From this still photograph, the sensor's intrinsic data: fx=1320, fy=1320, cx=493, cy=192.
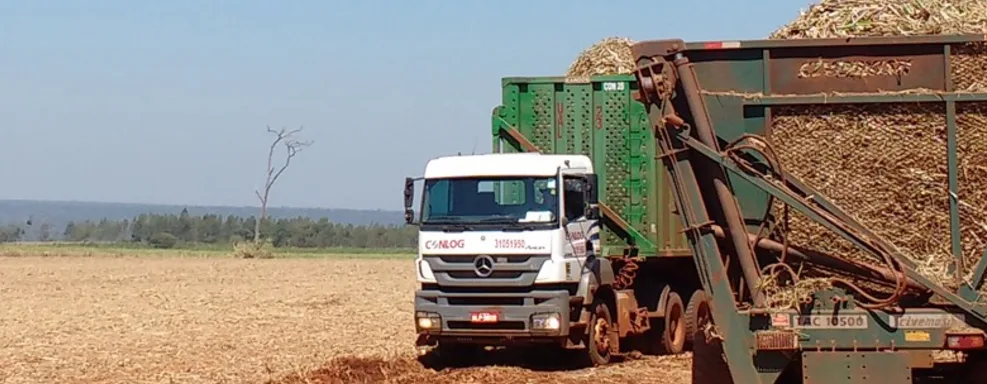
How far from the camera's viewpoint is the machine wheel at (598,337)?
15.7m

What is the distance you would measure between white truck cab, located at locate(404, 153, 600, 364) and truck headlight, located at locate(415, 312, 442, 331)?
0.5 inches

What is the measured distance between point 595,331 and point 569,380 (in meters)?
1.56

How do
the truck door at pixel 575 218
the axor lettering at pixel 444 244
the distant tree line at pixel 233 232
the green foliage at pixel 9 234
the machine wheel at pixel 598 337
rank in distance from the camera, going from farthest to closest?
the green foliage at pixel 9 234 < the distant tree line at pixel 233 232 < the machine wheel at pixel 598 337 < the truck door at pixel 575 218 < the axor lettering at pixel 444 244

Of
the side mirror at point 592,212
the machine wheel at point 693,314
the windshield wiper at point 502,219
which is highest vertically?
the side mirror at point 592,212

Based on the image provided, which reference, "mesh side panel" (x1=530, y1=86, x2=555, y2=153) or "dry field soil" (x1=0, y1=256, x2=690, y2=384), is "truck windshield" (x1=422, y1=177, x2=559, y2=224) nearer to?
"dry field soil" (x1=0, y1=256, x2=690, y2=384)

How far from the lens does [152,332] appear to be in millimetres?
21891

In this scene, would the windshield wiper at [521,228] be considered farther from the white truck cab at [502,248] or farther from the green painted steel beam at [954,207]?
the green painted steel beam at [954,207]

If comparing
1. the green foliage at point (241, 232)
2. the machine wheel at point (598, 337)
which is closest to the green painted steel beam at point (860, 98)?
the machine wheel at point (598, 337)

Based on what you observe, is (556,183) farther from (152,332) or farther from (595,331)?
(152,332)

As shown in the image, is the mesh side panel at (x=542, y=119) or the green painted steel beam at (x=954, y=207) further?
the mesh side panel at (x=542, y=119)

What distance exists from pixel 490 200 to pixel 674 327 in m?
3.90

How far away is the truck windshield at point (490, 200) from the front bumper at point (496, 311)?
863mm

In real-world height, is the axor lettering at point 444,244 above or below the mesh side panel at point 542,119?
below

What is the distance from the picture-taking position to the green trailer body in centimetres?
870
